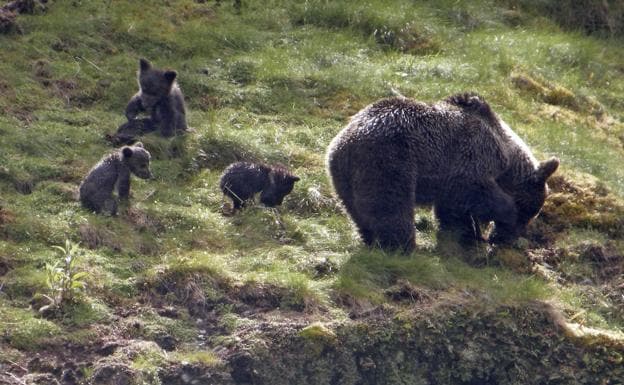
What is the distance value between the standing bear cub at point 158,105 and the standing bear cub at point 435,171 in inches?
95.5

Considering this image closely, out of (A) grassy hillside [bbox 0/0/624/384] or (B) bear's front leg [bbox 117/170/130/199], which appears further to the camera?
(B) bear's front leg [bbox 117/170/130/199]

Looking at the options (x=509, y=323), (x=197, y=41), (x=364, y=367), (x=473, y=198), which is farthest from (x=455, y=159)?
(x=197, y=41)

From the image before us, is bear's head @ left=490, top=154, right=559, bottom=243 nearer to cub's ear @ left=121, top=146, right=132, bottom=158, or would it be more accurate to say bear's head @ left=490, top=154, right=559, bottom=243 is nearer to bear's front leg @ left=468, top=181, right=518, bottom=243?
bear's front leg @ left=468, top=181, right=518, bottom=243

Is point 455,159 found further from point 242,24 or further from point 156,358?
point 242,24

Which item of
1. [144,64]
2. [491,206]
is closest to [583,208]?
[491,206]

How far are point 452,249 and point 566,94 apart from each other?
4761 mm

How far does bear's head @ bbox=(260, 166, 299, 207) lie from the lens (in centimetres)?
1059

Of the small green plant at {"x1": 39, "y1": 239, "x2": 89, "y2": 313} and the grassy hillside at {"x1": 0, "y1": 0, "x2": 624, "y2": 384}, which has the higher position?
the small green plant at {"x1": 39, "y1": 239, "x2": 89, "y2": 313}

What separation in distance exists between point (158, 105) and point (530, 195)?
14.0 feet

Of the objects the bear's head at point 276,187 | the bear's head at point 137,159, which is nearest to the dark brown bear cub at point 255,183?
the bear's head at point 276,187

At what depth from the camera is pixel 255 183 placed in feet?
34.7

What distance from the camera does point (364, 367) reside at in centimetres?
855

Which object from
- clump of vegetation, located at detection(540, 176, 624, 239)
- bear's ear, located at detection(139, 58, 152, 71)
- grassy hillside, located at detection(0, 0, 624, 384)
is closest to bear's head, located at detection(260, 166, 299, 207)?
grassy hillside, located at detection(0, 0, 624, 384)

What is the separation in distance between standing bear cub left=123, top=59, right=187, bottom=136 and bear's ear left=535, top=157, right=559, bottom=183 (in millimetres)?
4023
